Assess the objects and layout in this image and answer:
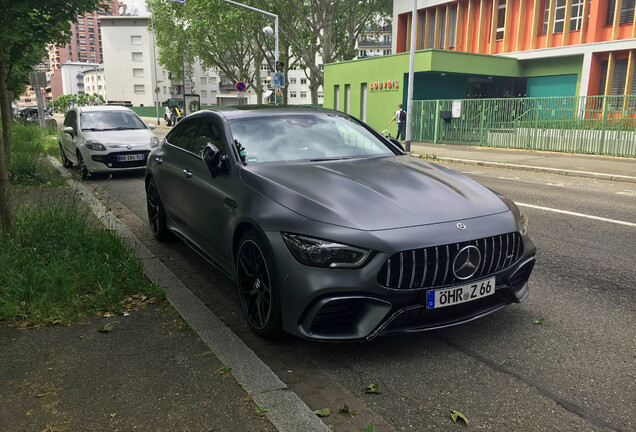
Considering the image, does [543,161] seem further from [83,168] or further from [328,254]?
[328,254]

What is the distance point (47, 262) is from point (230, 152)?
1.91m

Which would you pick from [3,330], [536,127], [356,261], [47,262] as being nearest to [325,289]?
[356,261]

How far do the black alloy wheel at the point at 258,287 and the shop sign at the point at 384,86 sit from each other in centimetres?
2598

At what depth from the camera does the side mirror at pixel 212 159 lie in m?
4.29

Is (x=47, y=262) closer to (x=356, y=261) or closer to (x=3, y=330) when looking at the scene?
(x=3, y=330)

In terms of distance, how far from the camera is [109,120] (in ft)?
42.9

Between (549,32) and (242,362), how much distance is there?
30948 mm

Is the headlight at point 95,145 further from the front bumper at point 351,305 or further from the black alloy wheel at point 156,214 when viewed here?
the front bumper at point 351,305

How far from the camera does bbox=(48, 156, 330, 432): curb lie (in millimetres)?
2715

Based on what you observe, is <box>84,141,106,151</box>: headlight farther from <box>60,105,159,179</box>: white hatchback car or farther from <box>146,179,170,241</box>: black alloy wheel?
<box>146,179,170,241</box>: black alloy wheel

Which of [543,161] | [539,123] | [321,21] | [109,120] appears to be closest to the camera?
[109,120]

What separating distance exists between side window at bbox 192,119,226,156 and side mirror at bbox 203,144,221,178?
16 cm

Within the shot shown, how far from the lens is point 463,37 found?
34000 mm

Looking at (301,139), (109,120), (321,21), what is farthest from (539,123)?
(321,21)
